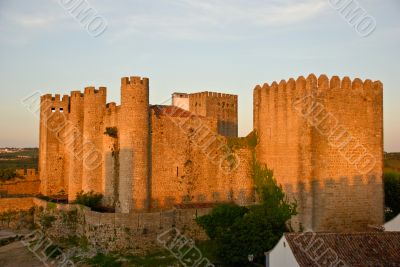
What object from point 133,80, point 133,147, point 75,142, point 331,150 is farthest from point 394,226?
point 75,142

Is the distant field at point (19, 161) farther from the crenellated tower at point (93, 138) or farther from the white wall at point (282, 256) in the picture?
the white wall at point (282, 256)

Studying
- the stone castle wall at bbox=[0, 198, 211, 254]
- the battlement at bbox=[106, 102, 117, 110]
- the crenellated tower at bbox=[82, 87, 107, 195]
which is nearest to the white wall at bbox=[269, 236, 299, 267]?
the stone castle wall at bbox=[0, 198, 211, 254]

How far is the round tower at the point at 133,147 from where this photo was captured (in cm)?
2336

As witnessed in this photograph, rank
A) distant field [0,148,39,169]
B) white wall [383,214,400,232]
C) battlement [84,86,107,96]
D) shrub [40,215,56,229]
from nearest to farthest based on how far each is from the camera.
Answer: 1. white wall [383,214,400,232]
2. shrub [40,215,56,229]
3. battlement [84,86,107,96]
4. distant field [0,148,39,169]

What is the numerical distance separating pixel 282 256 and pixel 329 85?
8.56 metres

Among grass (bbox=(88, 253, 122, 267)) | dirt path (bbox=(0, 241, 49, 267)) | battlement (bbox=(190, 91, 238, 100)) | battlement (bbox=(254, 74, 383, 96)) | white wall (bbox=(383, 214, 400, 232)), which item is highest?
battlement (bbox=(190, 91, 238, 100))

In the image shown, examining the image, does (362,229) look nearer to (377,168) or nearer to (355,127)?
(377,168)

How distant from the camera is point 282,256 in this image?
55.6ft

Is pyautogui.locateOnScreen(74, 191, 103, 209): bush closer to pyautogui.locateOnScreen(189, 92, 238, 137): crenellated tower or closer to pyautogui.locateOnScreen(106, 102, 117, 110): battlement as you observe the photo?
pyautogui.locateOnScreen(106, 102, 117, 110): battlement

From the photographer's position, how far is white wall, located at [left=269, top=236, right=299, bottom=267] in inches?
636

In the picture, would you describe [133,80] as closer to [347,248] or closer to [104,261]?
[104,261]

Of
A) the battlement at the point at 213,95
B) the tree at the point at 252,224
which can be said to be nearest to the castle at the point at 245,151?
the tree at the point at 252,224

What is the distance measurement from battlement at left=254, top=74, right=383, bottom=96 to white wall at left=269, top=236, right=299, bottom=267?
25.2 feet

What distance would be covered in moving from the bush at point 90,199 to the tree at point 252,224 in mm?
6268
